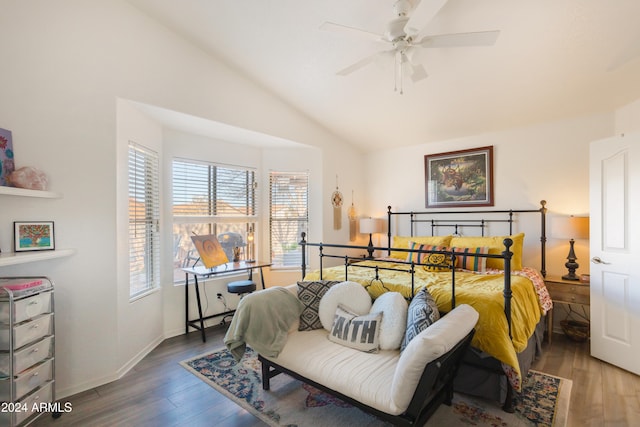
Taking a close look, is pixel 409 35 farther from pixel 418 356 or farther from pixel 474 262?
pixel 474 262

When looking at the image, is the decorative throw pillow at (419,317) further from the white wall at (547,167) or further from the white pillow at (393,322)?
the white wall at (547,167)

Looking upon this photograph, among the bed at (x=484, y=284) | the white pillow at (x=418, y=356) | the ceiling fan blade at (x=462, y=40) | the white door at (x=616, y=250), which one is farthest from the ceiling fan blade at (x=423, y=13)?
the white door at (x=616, y=250)

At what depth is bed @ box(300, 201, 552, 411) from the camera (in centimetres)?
209

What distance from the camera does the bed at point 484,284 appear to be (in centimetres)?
209

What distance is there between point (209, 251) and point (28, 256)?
1.73m

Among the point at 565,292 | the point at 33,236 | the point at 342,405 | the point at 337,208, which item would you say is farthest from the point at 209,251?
the point at 565,292

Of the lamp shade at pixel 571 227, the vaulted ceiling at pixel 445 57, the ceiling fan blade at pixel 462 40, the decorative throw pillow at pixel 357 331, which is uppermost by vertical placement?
the vaulted ceiling at pixel 445 57

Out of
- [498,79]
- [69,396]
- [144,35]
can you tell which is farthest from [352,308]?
[144,35]

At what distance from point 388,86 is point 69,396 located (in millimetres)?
4028

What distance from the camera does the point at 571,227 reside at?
10.4 ft

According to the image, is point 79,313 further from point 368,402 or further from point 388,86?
point 388,86

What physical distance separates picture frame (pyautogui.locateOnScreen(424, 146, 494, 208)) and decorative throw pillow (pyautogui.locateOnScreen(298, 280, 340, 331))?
2513 millimetres

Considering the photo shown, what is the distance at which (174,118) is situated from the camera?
3.24 metres

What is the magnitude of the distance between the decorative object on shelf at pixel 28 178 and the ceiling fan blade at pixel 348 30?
2.22 metres
